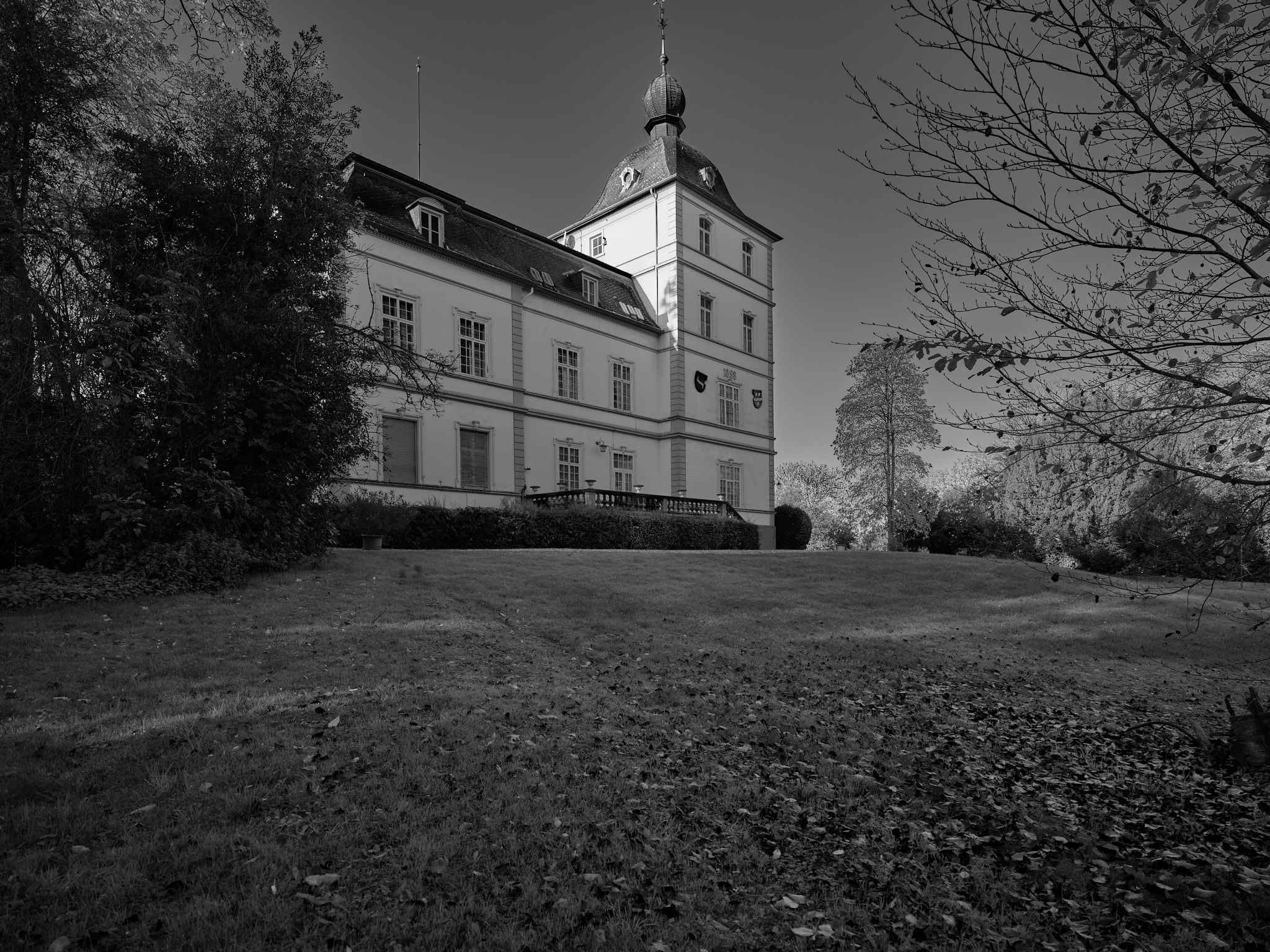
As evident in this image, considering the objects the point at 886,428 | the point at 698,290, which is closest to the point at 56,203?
the point at 698,290

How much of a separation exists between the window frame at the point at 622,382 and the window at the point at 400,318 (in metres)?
9.11

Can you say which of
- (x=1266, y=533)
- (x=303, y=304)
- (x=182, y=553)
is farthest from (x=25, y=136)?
(x=1266, y=533)

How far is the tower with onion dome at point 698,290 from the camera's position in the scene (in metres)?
30.7

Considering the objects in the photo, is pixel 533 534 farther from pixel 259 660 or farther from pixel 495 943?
pixel 495 943

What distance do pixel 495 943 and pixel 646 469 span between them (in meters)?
27.2

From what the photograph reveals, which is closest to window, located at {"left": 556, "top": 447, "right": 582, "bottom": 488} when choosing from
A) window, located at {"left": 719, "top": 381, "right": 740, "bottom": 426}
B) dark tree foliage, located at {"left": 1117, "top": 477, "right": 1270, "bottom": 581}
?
window, located at {"left": 719, "top": 381, "right": 740, "bottom": 426}

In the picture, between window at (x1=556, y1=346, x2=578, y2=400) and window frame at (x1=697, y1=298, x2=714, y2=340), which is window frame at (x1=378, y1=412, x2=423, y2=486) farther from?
window frame at (x1=697, y1=298, x2=714, y2=340)

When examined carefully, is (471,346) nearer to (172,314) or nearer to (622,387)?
(622,387)

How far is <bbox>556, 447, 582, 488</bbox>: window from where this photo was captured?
26.3 metres

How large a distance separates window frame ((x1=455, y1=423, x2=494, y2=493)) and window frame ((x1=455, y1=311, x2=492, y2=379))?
5.59 ft

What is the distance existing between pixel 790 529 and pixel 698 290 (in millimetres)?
12691

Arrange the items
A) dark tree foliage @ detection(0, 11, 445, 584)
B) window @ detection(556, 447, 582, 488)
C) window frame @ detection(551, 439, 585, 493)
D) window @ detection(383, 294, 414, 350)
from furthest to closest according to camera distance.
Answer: window @ detection(556, 447, 582, 488)
window frame @ detection(551, 439, 585, 493)
window @ detection(383, 294, 414, 350)
dark tree foliage @ detection(0, 11, 445, 584)

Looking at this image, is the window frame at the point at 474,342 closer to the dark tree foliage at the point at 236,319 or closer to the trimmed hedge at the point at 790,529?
the dark tree foliage at the point at 236,319

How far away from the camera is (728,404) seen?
3322 centimetres
